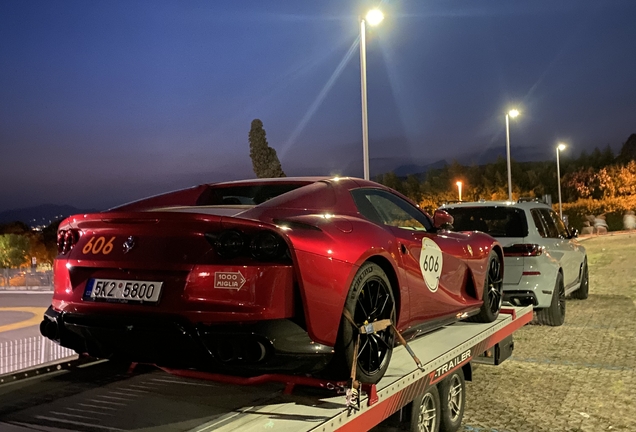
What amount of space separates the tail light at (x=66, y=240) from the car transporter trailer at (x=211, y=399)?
0.76m

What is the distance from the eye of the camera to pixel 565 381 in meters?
6.58

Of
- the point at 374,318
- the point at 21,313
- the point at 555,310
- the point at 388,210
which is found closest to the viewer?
the point at 374,318

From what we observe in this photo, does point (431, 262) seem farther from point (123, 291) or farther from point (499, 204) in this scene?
point (499, 204)

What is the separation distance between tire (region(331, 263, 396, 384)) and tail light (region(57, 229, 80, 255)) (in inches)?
60.3

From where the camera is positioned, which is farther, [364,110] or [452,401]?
[364,110]

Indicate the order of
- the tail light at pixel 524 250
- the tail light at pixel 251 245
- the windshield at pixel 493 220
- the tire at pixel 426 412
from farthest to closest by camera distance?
the windshield at pixel 493 220
the tail light at pixel 524 250
the tire at pixel 426 412
the tail light at pixel 251 245

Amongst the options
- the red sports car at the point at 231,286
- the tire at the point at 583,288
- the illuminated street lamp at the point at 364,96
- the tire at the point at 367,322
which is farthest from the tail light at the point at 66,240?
the tire at the point at 583,288

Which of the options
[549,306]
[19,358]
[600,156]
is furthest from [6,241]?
[600,156]

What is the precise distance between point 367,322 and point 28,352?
276 inches

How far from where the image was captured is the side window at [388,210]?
4.23 m

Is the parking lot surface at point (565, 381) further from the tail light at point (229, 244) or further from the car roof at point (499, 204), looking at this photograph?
the tail light at point (229, 244)

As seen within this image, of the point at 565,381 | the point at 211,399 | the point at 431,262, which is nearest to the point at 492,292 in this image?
the point at 565,381

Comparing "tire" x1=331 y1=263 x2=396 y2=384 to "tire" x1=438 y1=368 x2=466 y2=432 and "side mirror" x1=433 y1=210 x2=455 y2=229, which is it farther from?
"side mirror" x1=433 y1=210 x2=455 y2=229

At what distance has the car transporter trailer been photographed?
113 inches
